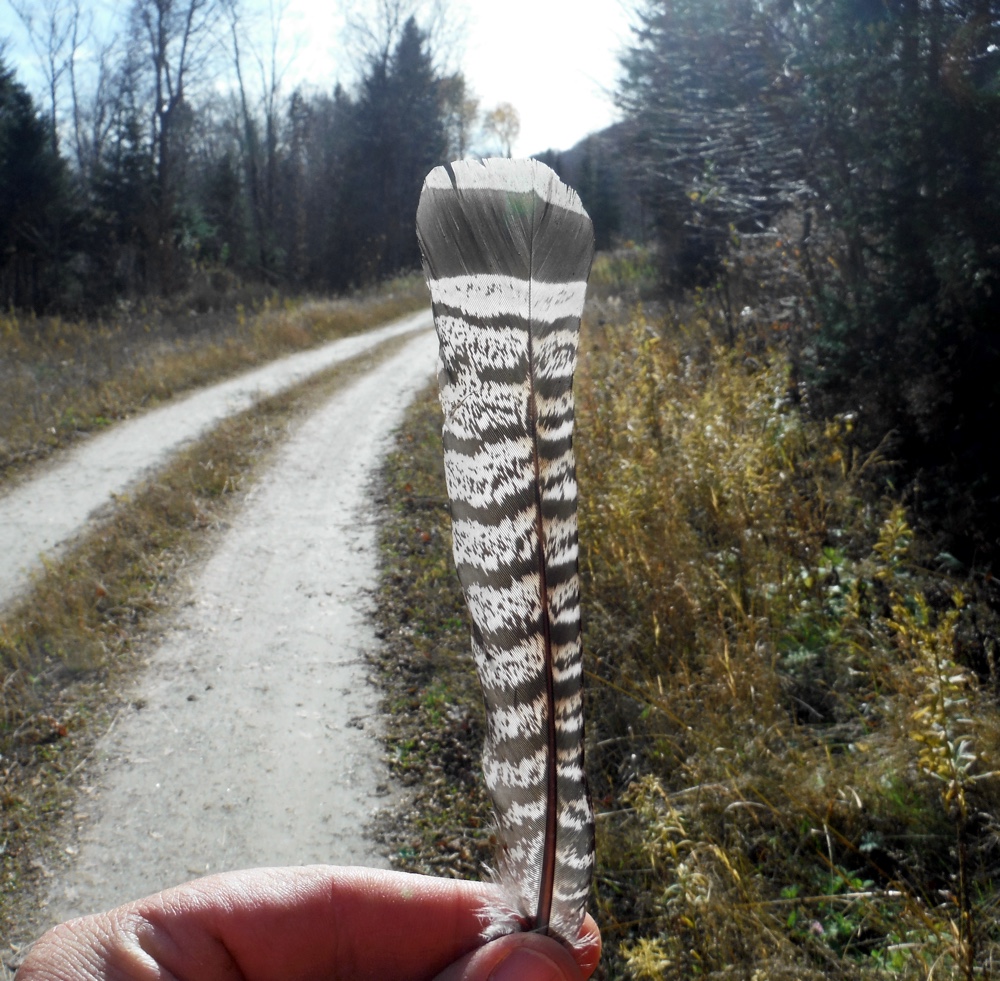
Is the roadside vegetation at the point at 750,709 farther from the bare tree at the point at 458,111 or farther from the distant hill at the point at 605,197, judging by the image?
the bare tree at the point at 458,111

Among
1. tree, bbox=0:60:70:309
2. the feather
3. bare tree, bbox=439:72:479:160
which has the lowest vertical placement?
the feather

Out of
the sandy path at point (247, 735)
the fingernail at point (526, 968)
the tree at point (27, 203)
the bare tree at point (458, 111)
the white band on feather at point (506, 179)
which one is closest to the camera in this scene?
the white band on feather at point (506, 179)

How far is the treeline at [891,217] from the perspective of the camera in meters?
4.28

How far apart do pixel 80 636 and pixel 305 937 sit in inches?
148

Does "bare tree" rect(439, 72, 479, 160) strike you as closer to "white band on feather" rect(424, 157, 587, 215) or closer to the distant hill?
the distant hill

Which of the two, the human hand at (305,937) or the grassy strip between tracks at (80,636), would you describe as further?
the grassy strip between tracks at (80,636)

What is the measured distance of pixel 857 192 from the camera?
5133mm

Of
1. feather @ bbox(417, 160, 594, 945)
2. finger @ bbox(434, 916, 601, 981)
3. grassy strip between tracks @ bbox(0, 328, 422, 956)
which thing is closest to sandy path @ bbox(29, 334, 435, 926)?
grassy strip between tracks @ bbox(0, 328, 422, 956)

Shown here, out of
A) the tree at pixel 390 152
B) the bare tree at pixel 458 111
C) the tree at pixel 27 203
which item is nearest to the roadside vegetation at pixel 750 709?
the bare tree at pixel 458 111

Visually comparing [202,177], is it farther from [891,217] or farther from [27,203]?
[891,217]

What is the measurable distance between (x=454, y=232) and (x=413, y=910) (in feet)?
3.57

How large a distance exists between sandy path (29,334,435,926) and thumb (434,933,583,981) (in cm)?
219

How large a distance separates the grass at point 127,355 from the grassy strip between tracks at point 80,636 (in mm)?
2137

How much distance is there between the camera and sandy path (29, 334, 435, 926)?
3.06 metres
